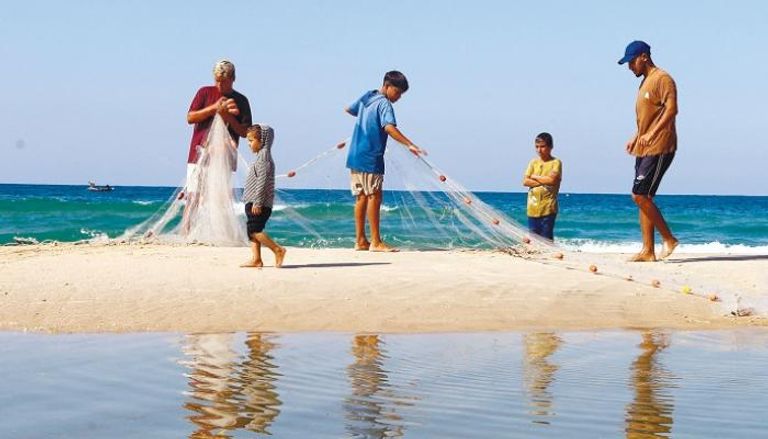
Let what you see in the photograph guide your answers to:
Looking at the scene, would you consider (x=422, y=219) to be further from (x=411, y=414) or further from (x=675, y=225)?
(x=675, y=225)

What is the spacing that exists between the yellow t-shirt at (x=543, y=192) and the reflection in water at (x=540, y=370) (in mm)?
3798

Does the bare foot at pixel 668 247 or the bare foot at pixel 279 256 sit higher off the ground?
the bare foot at pixel 668 247

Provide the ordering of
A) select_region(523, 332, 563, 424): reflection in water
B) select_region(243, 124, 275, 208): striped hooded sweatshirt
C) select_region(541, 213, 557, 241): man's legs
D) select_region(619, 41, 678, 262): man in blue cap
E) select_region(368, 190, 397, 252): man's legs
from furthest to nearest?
1. select_region(541, 213, 557, 241): man's legs
2. select_region(368, 190, 397, 252): man's legs
3. select_region(619, 41, 678, 262): man in blue cap
4. select_region(243, 124, 275, 208): striped hooded sweatshirt
5. select_region(523, 332, 563, 424): reflection in water

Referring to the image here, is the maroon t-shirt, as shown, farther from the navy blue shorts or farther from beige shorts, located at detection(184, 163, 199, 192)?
the navy blue shorts

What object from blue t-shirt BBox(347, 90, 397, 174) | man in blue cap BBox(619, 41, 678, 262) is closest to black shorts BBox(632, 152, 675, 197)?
man in blue cap BBox(619, 41, 678, 262)

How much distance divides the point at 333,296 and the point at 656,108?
3452 millimetres

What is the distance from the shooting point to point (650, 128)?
883 cm

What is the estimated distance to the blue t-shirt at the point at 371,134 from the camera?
375 inches

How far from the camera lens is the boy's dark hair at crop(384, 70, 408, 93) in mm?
9531

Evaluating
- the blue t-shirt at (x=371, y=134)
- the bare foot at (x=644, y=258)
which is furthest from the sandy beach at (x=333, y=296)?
the blue t-shirt at (x=371, y=134)

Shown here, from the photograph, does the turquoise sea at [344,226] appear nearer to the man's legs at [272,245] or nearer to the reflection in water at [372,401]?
the man's legs at [272,245]

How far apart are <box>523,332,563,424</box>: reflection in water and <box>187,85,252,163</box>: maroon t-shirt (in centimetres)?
460

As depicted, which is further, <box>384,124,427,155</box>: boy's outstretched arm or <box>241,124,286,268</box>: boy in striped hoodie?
<box>384,124,427,155</box>: boy's outstretched arm

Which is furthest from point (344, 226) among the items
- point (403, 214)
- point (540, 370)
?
point (540, 370)
